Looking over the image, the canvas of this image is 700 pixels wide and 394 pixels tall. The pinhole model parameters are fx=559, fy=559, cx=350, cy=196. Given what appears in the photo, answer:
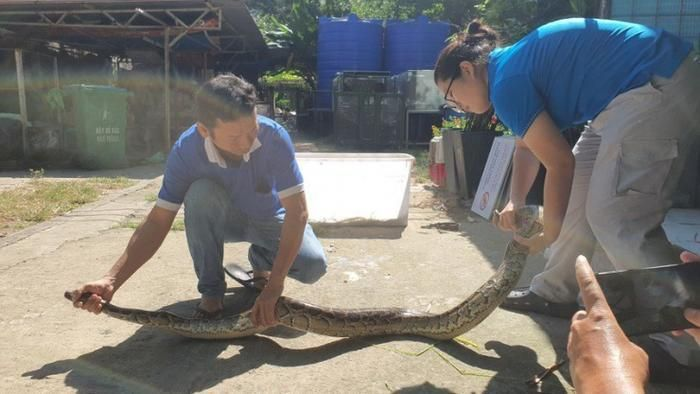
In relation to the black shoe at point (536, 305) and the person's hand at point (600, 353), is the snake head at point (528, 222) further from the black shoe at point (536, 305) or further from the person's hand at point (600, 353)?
the person's hand at point (600, 353)

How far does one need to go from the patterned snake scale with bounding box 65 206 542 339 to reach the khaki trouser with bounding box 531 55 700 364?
0.38 metres

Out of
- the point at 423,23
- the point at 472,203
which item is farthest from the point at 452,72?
the point at 423,23

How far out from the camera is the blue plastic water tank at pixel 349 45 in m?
17.2

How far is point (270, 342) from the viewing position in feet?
10.0

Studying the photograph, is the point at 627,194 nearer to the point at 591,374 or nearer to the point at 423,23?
the point at 591,374

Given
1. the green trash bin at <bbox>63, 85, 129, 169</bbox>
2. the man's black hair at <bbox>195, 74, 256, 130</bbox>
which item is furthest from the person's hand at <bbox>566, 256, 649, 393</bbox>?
the green trash bin at <bbox>63, 85, 129, 169</bbox>

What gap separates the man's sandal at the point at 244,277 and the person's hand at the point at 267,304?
0.93 meters

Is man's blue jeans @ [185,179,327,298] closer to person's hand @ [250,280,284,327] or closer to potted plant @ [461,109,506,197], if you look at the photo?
person's hand @ [250,280,284,327]

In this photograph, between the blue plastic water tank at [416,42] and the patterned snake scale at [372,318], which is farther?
the blue plastic water tank at [416,42]

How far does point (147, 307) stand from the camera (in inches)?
139

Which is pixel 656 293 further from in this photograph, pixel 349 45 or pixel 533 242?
pixel 349 45

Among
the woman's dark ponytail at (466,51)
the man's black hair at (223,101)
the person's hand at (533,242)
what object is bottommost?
the person's hand at (533,242)

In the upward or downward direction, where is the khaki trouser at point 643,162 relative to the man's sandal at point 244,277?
upward

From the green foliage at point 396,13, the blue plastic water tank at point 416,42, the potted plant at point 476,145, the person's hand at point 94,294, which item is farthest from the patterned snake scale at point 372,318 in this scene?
the blue plastic water tank at point 416,42
